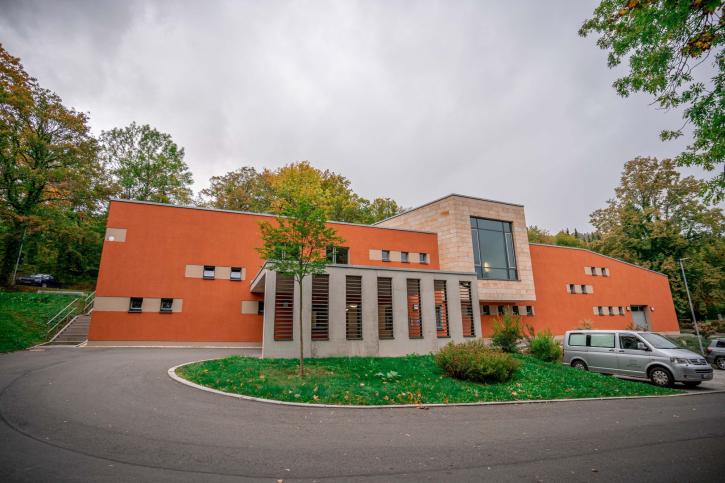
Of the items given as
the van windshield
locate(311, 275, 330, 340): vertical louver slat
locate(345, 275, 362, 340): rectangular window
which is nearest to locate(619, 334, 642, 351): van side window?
the van windshield

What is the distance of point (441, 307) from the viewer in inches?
640

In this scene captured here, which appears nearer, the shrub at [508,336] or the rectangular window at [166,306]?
the shrub at [508,336]

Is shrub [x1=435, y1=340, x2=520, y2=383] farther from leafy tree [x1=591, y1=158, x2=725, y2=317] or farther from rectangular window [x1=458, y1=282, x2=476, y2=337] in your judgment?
leafy tree [x1=591, y1=158, x2=725, y2=317]

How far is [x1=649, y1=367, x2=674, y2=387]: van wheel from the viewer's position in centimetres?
1144

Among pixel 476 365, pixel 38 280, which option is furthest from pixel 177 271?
pixel 38 280

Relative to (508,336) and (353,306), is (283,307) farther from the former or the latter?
(508,336)

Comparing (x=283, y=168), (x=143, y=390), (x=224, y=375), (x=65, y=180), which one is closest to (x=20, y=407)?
(x=143, y=390)

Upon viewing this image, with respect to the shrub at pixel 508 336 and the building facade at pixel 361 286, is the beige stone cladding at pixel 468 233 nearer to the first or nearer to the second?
the building facade at pixel 361 286

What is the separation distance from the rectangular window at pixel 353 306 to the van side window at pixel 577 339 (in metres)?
9.42

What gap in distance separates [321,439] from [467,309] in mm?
12682

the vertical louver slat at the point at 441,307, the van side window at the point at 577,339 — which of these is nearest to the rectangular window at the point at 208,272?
the vertical louver slat at the point at 441,307

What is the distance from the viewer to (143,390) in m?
7.78

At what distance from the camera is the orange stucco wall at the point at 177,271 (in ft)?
57.5

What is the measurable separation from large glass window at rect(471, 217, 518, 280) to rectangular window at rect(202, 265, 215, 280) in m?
17.6
